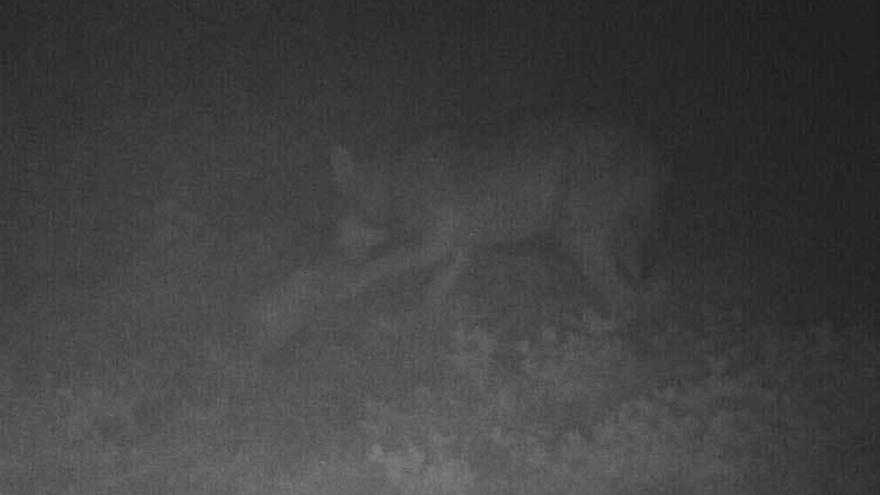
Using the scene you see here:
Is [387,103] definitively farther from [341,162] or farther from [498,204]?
[498,204]

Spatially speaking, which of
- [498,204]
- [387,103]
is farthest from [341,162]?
[498,204]

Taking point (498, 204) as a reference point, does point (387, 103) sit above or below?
above

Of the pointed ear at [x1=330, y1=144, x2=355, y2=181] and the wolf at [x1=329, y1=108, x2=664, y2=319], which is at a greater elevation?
the pointed ear at [x1=330, y1=144, x2=355, y2=181]

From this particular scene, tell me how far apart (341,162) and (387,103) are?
129 millimetres

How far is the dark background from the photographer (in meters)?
1.55

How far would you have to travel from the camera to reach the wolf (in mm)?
1615

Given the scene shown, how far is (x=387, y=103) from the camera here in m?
1.63

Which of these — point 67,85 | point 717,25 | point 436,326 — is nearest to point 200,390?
point 436,326

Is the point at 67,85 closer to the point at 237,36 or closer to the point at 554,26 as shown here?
the point at 237,36

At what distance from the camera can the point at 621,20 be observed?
1580mm

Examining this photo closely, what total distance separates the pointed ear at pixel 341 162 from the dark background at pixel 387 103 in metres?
0.03

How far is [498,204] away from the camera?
165 centimetres

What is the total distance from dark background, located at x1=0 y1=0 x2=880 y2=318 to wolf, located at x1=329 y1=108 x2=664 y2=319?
0.04 m

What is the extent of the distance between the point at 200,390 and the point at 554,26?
89cm
